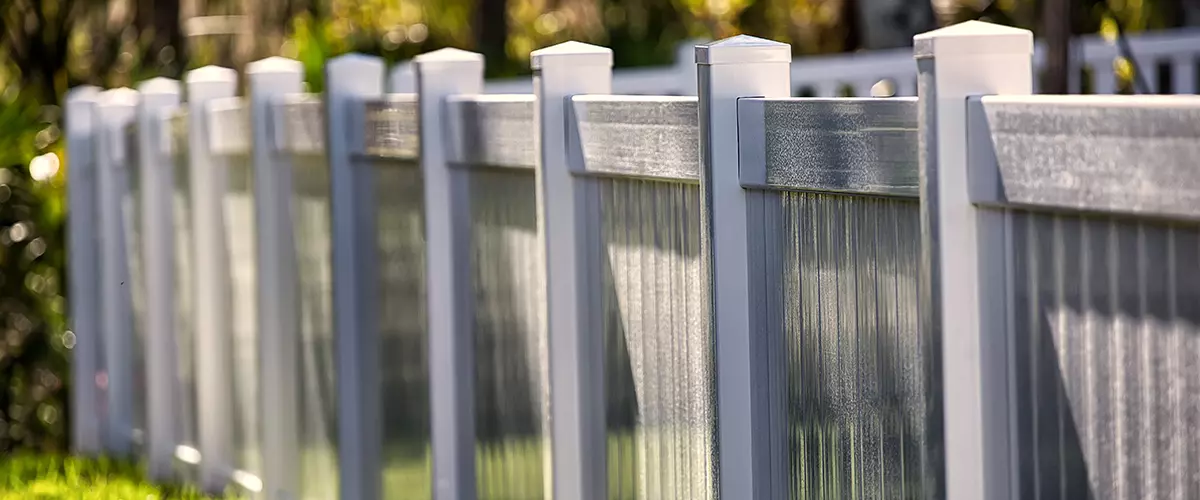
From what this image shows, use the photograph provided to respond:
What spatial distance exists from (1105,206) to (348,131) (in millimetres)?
3559

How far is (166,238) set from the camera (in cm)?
773

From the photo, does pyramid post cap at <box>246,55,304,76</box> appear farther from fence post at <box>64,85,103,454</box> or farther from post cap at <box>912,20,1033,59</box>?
post cap at <box>912,20,1033,59</box>

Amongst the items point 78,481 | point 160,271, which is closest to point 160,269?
point 160,271

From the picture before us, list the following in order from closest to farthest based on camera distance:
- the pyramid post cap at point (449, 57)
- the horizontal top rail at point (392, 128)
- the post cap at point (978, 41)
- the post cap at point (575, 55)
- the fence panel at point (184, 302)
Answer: the post cap at point (978, 41) → the post cap at point (575, 55) → the pyramid post cap at point (449, 57) → the horizontal top rail at point (392, 128) → the fence panel at point (184, 302)

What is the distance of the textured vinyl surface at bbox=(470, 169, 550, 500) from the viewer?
4527 mm

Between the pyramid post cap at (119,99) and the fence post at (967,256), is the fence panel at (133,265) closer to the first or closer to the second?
the pyramid post cap at (119,99)

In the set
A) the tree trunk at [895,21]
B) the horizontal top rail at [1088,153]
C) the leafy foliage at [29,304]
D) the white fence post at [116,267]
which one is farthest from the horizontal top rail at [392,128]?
the tree trunk at [895,21]

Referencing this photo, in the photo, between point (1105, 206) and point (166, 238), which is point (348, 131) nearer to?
point (166, 238)

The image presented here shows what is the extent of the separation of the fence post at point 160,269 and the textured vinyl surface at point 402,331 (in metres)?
2.49

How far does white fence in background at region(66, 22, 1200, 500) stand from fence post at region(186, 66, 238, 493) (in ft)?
0.05

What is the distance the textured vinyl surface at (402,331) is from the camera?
5273mm

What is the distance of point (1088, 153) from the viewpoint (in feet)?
8.02

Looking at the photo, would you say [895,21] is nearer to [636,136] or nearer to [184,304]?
[184,304]

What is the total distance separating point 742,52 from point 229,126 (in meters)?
3.83
